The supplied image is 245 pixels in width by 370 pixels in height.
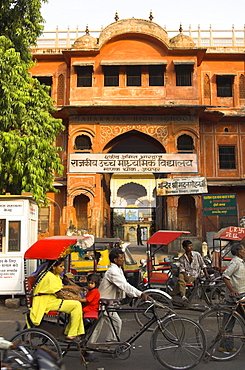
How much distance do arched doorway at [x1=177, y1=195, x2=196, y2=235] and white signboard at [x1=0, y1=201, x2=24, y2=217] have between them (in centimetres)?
1250

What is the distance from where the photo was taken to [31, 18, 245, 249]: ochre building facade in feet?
66.0

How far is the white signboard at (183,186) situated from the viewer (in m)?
19.6

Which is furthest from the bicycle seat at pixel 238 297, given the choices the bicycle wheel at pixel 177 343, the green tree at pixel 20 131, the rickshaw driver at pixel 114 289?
the green tree at pixel 20 131

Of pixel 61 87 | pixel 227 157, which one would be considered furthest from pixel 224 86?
pixel 61 87

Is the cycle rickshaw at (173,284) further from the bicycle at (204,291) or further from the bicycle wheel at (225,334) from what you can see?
the bicycle wheel at (225,334)

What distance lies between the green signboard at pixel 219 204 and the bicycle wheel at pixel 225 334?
552 inches

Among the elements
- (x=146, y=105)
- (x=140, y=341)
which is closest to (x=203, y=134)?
(x=146, y=105)

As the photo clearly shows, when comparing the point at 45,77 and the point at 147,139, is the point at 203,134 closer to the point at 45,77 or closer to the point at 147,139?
the point at 147,139

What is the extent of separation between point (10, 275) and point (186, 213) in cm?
1338

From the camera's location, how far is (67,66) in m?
22.7

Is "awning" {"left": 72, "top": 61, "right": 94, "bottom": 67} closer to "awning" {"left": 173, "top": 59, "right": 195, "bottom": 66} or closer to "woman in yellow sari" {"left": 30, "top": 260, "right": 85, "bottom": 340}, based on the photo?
"awning" {"left": 173, "top": 59, "right": 195, "bottom": 66}

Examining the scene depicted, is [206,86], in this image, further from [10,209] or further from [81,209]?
[10,209]

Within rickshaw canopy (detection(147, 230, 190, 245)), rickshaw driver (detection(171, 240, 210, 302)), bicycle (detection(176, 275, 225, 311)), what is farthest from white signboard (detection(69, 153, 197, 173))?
rickshaw driver (detection(171, 240, 210, 302))

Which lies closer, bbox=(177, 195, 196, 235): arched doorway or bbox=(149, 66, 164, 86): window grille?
bbox=(177, 195, 196, 235): arched doorway
